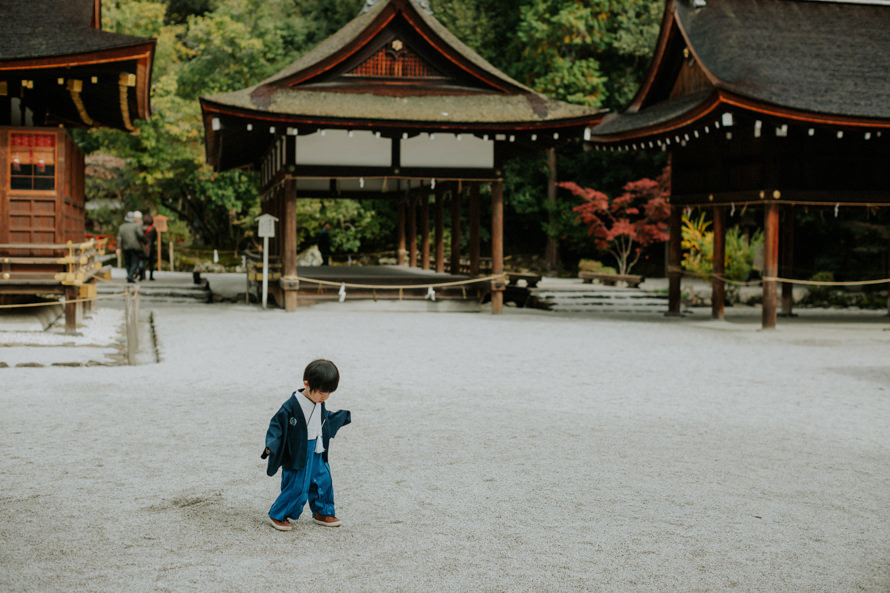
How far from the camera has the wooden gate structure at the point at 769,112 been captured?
16109 millimetres

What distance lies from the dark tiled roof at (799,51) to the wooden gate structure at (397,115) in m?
2.84

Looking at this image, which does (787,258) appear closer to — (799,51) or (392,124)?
(799,51)

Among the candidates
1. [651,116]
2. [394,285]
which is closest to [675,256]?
[651,116]

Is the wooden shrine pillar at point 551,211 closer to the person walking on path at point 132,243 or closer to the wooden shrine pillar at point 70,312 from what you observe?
the person walking on path at point 132,243

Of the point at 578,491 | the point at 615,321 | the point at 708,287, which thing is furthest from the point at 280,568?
the point at 708,287

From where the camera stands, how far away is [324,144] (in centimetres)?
1975

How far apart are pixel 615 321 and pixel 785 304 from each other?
486cm

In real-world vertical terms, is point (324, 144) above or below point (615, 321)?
above

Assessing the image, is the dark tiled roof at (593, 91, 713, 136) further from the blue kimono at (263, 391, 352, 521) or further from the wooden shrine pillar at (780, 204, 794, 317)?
the blue kimono at (263, 391, 352, 521)

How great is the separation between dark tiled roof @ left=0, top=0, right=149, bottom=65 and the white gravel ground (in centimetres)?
463

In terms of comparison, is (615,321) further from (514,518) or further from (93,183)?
(93,183)

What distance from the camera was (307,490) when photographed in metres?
5.15

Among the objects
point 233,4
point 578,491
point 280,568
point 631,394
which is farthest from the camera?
point 233,4

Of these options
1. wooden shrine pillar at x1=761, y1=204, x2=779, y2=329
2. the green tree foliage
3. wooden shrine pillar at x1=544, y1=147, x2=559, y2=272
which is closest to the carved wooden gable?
wooden shrine pillar at x1=761, y1=204, x2=779, y2=329
